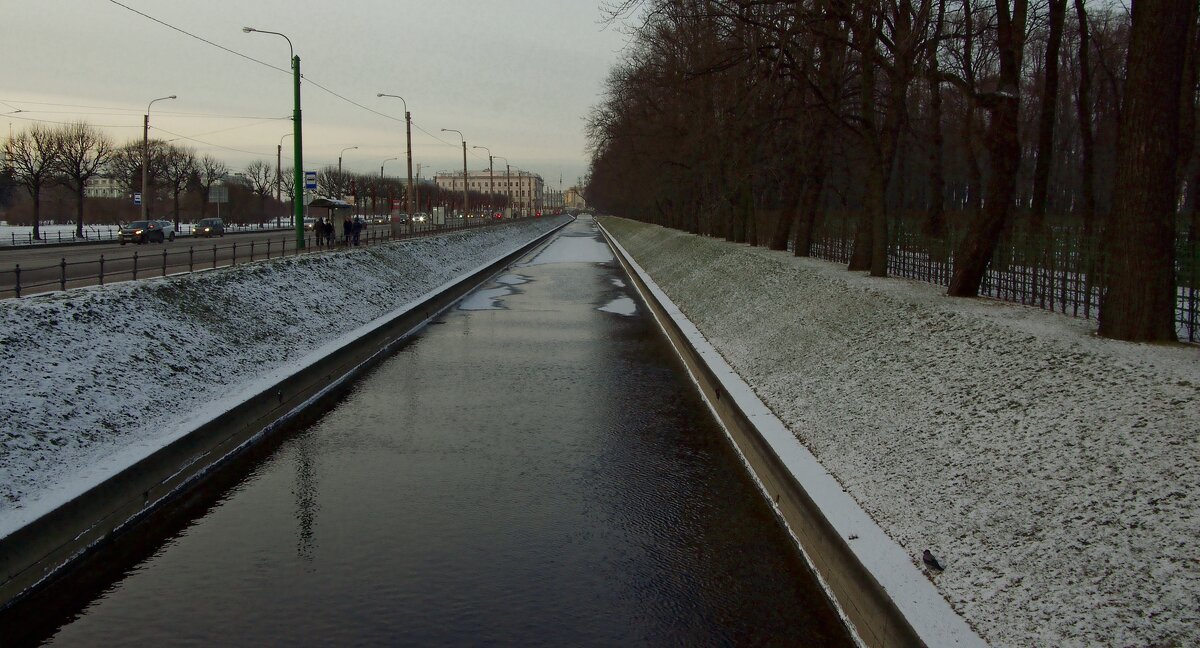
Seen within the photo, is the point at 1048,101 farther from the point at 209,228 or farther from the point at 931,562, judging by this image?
the point at 209,228

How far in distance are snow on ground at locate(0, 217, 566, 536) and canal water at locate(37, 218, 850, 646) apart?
142 centimetres

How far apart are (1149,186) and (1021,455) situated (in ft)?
14.2

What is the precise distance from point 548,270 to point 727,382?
30892 millimetres

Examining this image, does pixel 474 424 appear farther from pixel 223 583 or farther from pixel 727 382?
pixel 223 583

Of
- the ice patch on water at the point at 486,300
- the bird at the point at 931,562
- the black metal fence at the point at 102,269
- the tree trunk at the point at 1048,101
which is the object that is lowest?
the bird at the point at 931,562

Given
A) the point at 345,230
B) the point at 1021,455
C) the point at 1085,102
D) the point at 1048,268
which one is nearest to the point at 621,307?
the point at 1048,268

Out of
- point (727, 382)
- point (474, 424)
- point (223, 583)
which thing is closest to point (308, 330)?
point (474, 424)

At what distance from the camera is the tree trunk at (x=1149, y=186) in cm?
927

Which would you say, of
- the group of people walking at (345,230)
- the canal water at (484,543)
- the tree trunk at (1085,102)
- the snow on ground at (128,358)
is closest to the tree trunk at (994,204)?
the canal water at (484,543)

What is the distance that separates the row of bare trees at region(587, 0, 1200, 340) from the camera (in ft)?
31.1

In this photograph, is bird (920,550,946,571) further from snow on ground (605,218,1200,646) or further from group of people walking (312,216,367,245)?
group of people walking (312,216,367,245)

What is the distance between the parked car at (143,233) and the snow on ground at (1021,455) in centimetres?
4813

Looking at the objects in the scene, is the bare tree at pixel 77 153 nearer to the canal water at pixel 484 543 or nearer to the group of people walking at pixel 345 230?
the group of people walking at pixel 345 230

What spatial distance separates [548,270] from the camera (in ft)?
143
